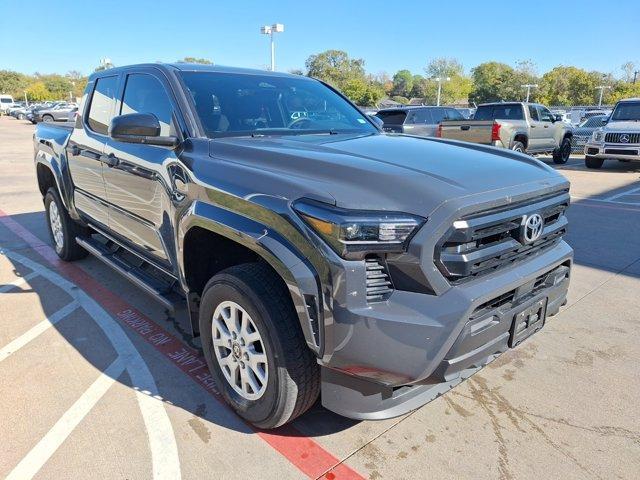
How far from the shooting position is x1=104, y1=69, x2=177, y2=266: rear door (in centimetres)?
311

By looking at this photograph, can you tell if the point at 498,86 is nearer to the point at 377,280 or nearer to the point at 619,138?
the point at 619,138

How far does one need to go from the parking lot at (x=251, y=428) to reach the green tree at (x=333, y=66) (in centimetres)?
8576

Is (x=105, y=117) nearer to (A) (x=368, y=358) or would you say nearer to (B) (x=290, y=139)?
(B) (x=290, y=139)

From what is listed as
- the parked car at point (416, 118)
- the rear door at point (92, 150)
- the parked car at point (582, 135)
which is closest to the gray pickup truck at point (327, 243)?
the rear door at point (92, 150)

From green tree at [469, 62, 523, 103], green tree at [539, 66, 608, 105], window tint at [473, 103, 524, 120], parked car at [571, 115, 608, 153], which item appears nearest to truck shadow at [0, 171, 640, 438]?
window tint at [473, 103, 524, 120]

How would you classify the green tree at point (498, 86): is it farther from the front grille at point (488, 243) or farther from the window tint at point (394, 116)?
the front grille at point (488, 243)

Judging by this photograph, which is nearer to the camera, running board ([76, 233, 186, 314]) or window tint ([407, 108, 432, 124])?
running board ([76, 233, 186, 314])

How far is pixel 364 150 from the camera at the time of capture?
8.92 feet

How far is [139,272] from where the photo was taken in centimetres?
387

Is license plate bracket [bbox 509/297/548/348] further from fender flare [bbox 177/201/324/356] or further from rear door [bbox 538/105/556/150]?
rear door [bbox 538/105/556/150]

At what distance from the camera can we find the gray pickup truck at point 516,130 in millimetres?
12711

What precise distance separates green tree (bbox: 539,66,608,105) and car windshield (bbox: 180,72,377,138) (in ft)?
251

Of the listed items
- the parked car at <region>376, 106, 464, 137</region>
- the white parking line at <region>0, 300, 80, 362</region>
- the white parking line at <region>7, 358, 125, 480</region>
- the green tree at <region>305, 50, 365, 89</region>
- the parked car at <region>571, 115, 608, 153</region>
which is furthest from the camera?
the green tree at <region>305, 50, 365, 89</region>

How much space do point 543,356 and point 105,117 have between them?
3.91 metres
